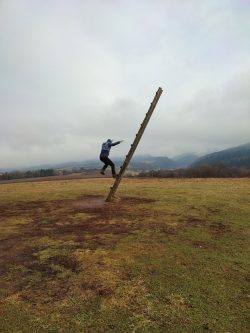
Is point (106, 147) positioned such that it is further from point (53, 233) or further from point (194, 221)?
point (53, 233)

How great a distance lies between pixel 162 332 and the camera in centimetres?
768

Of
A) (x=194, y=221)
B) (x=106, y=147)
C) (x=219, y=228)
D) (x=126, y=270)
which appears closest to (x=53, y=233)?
(x=126, y=270)

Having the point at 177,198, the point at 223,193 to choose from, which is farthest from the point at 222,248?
the point at 223,193

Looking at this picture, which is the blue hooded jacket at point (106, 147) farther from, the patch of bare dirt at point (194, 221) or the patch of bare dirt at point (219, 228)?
the patch of bare dirt at point (219, 228)

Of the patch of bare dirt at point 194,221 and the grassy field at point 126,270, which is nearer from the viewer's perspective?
the grassy field at point 126,270

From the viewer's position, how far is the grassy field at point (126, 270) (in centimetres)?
817

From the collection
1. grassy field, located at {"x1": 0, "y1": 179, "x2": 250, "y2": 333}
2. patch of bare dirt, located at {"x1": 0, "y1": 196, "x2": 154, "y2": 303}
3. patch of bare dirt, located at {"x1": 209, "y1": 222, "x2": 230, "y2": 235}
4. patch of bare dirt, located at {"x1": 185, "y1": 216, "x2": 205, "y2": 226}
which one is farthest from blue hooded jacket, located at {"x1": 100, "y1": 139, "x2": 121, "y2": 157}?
patch of bare dirt, located at {"x1": 209, "y1": 222, "x2": 230, "y2": 235}

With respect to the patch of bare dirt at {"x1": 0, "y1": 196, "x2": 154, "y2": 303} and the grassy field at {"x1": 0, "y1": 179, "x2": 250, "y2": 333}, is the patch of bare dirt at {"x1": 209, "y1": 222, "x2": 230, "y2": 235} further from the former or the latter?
the patch of bare dirt at {"x1": 0, "y1": 196, "x2": 154, "y2": 303}

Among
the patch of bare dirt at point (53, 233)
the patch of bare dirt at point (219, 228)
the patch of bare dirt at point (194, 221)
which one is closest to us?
the patch of bare dirt at point (53, 233)

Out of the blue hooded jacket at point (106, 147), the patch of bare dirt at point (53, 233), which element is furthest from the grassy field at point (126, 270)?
the blue hooded jacket at point (106, 147)

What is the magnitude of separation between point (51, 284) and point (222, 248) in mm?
6188

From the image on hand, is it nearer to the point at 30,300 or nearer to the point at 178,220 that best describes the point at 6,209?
the point at 178,220

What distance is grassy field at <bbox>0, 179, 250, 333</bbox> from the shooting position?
817cm

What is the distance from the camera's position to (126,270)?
10734 mm
